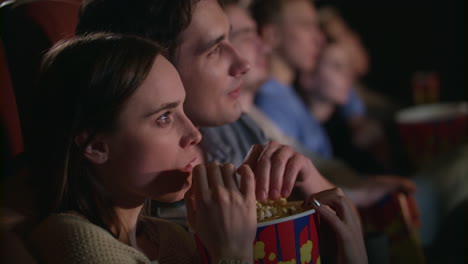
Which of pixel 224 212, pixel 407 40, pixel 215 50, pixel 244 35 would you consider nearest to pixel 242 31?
pixel 244 35

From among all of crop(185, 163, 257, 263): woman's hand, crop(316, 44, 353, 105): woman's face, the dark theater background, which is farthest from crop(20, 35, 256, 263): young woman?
the dark theater background

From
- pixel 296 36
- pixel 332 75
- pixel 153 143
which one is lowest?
pixel 332 75

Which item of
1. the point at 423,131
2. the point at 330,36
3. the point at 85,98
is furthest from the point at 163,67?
the point at 330,36

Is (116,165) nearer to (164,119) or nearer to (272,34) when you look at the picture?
(164,119)

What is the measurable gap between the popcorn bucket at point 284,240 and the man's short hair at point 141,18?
0.78 feet

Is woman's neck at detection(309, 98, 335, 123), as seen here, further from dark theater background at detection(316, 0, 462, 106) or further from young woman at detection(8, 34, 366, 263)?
young woman at detection(8, 34, 366, 263)

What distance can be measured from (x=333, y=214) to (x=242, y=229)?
0.12m

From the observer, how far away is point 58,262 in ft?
1.44

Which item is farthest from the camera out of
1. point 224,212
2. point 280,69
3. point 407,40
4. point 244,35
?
point 407,40

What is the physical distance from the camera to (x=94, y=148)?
0.47m

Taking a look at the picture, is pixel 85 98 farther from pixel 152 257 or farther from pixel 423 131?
pixel 423 131

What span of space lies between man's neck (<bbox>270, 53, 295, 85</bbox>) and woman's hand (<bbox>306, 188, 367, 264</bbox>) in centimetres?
96

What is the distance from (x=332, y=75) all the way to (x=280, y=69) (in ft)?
0.81

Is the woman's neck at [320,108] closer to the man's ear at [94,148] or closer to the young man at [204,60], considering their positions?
the young man at [204,60]
